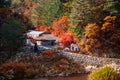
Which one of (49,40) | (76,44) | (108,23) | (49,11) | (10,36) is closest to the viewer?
(10,36)

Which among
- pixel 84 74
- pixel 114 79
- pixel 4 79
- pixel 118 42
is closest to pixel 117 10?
pixel 118 42

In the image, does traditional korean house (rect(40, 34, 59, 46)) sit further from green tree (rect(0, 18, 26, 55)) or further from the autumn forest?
green tree (rect(0, 18, 26, 55))

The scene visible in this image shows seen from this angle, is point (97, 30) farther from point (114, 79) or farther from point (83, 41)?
point (114, 79)

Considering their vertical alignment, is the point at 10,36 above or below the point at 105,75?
below

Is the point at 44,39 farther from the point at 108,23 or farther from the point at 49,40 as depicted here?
the point at 108,23

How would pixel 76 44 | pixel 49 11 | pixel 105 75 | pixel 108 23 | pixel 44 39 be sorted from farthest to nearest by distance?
pixel 49 11, pixel 44 39, pixel 76 44, pixel 108 23, pixel 105 75

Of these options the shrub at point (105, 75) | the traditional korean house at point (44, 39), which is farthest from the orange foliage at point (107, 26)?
the shrub at point (105, 75)

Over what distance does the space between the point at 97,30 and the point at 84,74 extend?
25.7ft

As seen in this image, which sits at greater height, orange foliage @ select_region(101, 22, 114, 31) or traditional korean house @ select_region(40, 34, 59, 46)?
orange foliage @ select_region(101, 22, 114, 31)

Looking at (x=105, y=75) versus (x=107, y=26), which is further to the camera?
(x=107, y=26)

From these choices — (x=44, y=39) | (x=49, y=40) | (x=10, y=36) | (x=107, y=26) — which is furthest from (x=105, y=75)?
(x=44, y=39)

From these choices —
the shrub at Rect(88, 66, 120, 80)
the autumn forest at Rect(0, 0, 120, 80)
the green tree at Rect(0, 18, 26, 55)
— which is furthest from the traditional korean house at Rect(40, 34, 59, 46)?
the shrub at Rect(88, 66, 120, 80)

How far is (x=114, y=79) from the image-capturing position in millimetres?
26859

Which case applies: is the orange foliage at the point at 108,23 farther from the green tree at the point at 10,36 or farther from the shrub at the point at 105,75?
the shrub at the point at 105,75
